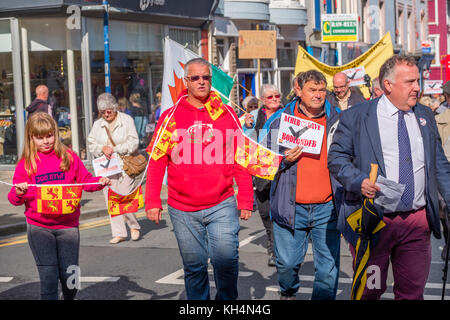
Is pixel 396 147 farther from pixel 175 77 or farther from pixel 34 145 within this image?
pixel 175 77

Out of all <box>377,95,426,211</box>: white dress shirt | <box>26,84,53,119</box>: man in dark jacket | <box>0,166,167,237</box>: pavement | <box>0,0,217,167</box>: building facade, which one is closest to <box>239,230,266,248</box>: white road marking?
<box>0,166,167,237</box>: pavement

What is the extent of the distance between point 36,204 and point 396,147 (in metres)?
2.57

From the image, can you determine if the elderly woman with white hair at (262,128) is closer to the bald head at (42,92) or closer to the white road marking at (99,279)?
the white road marking at (99,279)

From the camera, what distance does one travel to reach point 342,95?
9211 mm

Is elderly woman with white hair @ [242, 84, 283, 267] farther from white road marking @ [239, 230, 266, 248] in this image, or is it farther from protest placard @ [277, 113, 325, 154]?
protest placard @ [277, 113, 325, 154]

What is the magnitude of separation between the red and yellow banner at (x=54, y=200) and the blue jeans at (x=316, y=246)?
5.21 ft

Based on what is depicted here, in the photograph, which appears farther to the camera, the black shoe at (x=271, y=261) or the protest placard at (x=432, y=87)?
the protest placard at (x=432, y=87)

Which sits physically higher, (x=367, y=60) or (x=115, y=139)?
(x=367, y=60)

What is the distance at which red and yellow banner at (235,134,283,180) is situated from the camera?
17.7 feet

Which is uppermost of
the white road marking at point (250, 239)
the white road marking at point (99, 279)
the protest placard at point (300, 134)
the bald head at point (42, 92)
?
the bald head at point (42, 92)

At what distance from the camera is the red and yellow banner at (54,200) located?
5.33 metres

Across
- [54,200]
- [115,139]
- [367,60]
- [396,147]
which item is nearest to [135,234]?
[115,139]

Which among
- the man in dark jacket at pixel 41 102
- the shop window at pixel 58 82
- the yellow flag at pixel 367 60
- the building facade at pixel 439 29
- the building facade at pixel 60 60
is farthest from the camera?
the building facade at pixel 439 29

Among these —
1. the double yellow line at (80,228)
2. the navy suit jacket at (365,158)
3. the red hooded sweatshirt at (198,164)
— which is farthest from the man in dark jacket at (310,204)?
the double yellow line at (80,228)
